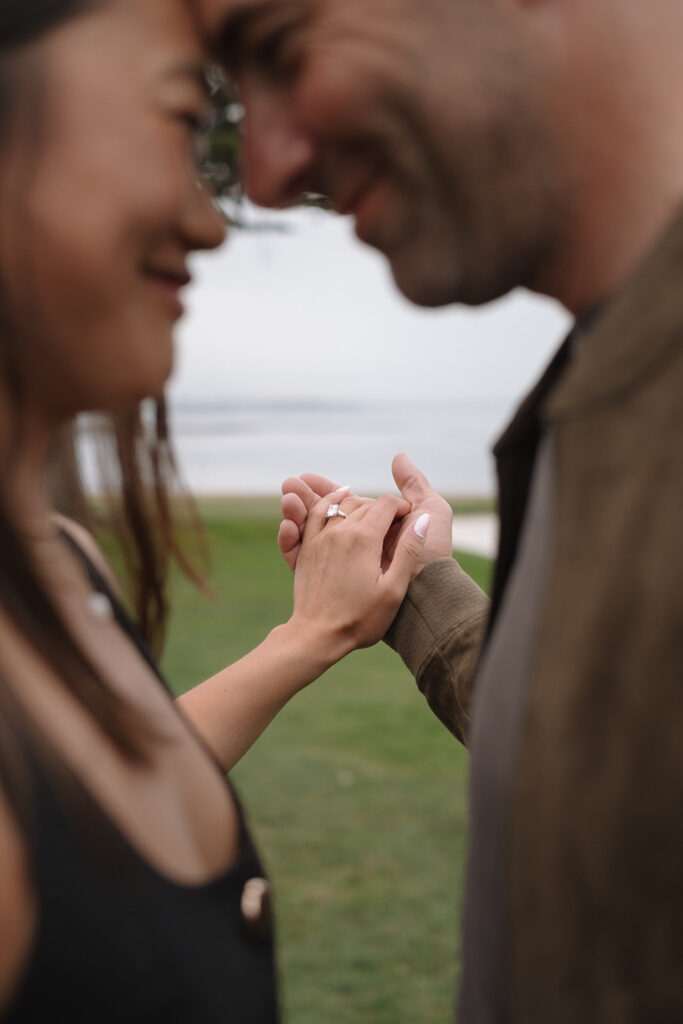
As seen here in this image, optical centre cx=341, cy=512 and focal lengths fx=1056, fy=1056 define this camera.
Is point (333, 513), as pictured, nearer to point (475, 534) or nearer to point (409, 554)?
point (409, 554)

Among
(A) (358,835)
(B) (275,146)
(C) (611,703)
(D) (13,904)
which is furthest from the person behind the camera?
(A) (358,835)

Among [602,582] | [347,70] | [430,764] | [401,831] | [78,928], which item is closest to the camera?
[78,928]

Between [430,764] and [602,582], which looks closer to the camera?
[602,582]

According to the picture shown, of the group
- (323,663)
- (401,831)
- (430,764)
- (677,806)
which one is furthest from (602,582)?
(430,764)

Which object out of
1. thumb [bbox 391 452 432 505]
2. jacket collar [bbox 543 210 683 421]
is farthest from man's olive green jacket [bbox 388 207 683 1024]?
thumb [bbox 391 452 432 505]

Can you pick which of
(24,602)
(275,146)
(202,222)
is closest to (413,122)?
(275,146)

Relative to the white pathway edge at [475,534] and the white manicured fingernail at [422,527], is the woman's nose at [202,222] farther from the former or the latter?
the white pathway edge at [475,534]

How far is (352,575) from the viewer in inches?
81.9

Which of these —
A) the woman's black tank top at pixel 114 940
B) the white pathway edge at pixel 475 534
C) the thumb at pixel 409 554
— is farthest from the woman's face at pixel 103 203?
the white pathway edge at pixel 475 534

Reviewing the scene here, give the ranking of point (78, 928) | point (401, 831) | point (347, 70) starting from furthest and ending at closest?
point (401, 831) < point (347, 70) < point (78, 928)

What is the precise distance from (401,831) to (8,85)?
438cm

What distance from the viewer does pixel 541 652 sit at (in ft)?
3.64

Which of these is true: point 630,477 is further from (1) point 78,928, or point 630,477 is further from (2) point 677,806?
(1) point 78,928

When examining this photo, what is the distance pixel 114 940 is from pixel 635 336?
31.4 inches
